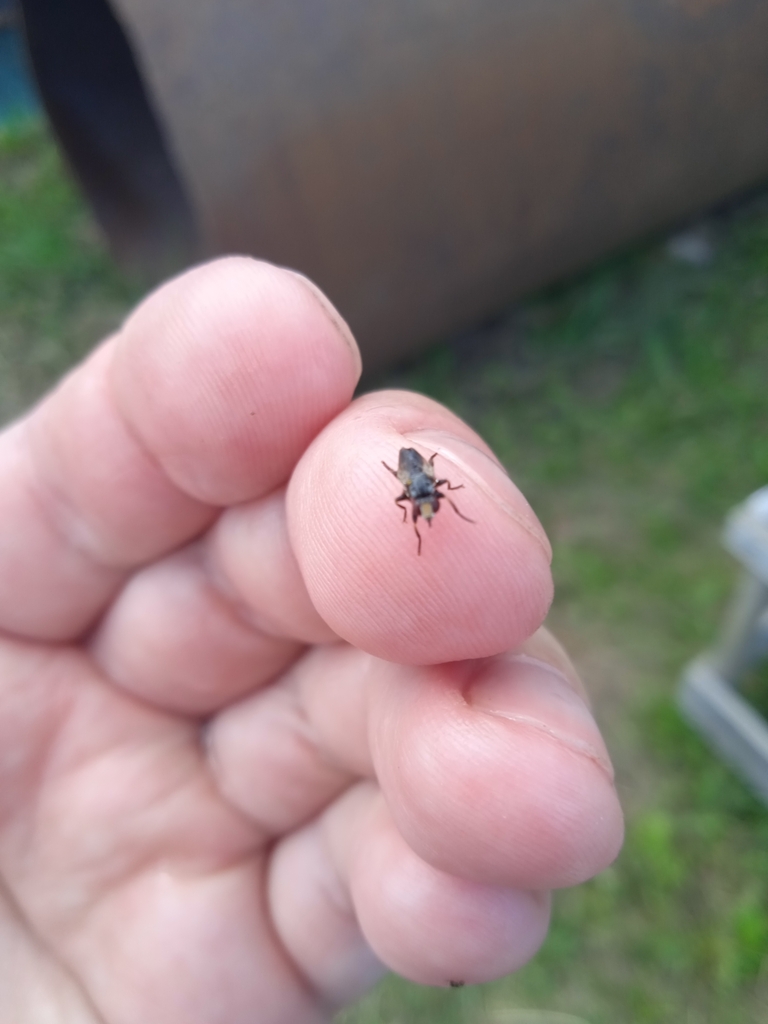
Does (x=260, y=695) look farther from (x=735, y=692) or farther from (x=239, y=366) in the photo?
(x=735, y=692)

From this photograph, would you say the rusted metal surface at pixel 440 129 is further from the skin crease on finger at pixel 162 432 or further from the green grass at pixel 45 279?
the green grass at pixel 45 279

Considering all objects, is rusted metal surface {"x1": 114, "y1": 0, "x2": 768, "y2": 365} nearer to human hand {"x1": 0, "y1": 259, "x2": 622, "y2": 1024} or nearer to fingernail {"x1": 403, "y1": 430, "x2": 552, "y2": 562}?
human hand {"x1": 0, "y1": 259, "x2": 622, "y2": 1024}


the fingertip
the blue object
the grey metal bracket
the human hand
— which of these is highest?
the blue object

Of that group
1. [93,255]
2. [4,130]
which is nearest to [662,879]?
[93,255]

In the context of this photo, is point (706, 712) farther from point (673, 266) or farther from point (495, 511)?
point (673, 266)

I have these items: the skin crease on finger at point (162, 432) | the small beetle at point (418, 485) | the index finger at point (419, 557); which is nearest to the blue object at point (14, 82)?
the skin crease on finger at point (162, 432)

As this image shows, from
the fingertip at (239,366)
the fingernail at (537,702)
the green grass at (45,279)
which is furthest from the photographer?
the green grass at (45,279)

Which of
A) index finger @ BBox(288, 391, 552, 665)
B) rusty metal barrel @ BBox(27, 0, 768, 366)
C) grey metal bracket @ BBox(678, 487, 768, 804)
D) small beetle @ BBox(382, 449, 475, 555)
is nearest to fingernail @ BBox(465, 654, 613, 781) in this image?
index finger @ BBox(288, 391, 552, 665)
